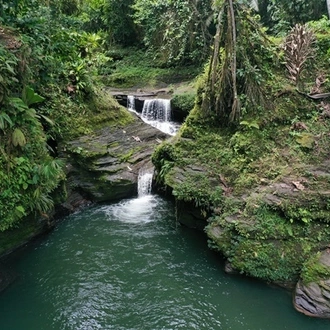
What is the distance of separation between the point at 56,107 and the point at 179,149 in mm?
3669

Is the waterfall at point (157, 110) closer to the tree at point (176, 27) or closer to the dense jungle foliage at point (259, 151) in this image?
the tree at point (176, 27)

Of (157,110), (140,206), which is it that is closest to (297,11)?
(157,110)

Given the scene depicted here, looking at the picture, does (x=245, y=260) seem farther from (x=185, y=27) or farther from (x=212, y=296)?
(x=185, y=27)

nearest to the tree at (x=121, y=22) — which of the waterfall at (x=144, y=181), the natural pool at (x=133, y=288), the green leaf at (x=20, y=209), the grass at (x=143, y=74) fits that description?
the grass at (x=143, y=74)

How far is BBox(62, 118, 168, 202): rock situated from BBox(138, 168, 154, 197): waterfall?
5.1 inches

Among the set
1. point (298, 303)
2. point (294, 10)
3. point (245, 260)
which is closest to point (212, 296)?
point (245, 260)

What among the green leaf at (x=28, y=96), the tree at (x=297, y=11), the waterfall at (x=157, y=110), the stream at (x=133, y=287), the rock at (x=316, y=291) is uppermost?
the tree at (x=297, y=11)

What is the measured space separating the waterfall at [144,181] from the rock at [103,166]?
129mm

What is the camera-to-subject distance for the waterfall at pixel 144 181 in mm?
8875

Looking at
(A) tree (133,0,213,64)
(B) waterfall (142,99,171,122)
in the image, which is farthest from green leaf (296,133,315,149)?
(A) tree (133,0,213,64)

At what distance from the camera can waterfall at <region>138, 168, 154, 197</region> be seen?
29.1 ft

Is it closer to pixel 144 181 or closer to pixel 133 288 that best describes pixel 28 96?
pixel 133 288

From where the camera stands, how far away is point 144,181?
8875 millimetres

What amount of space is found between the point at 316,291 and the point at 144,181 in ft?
17.0
